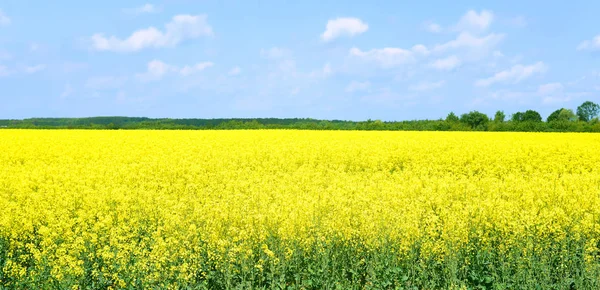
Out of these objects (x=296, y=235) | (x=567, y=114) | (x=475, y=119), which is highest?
(x=567, y=114)

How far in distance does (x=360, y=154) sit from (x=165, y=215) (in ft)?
44.1

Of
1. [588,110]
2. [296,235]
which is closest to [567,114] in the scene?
[588,110]

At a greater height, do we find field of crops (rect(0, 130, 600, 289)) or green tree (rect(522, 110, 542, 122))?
green tree (rect(522, 110, 542, 122))

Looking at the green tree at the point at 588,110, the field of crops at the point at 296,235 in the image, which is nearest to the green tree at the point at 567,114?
the green tree at the point at 588,110

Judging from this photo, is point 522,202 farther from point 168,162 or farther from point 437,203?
point 168,162

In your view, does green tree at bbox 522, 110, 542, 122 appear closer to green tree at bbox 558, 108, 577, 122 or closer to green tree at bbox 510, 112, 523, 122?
green tree at bbox 510, 112, 523, 122

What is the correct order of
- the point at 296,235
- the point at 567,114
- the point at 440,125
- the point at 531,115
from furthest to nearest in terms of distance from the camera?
the point at 567,114 < the point at 531,115 < the point at 440,125 < the point at 296,235

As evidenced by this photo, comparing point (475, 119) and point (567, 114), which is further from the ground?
point (567, 114)

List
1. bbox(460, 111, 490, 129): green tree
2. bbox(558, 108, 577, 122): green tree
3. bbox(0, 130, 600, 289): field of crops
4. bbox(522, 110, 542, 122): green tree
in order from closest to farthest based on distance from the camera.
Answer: bbox(0, 130, 600, 289): field of crops < bbox(460, 111, 490, 129): green tree < bbox(522, 110, 542, 122): green tree < bbox(558, 108, 577, 122): green tree

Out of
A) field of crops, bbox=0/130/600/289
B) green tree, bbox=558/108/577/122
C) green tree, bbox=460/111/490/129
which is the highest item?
green tree, bbox=558/108/577/122

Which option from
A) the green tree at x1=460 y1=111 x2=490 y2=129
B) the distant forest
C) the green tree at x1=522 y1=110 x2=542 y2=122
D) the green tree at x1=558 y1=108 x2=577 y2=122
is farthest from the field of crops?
the green tree at x1=558 y1=108 x2=577 y2=122

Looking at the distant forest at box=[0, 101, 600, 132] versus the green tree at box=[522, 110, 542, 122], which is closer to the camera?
the distant forest at box=[0, 101, 600, 132]

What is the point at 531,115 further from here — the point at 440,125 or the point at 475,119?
the point at 440,125

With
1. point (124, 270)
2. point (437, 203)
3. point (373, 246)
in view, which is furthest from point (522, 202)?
point (124, 270)
